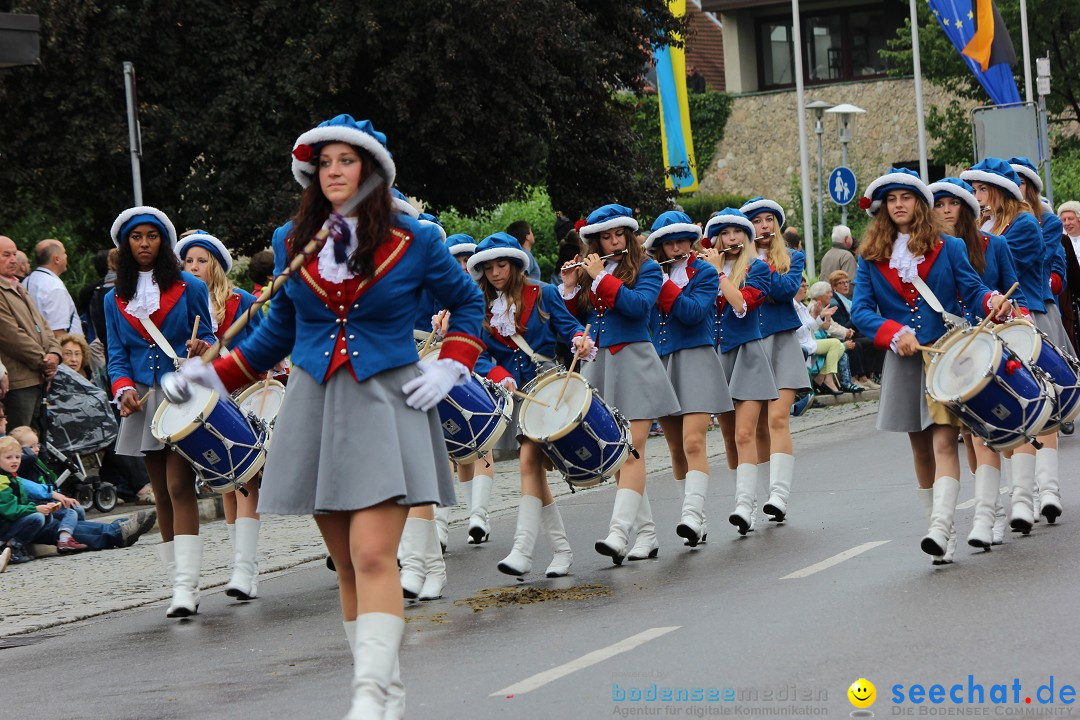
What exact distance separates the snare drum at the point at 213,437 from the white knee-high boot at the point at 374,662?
3330 millimetres

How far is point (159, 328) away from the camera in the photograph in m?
9.58

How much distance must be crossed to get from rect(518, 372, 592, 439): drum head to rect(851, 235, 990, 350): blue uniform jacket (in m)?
1.47

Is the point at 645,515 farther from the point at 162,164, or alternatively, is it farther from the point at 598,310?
the point at 162,164

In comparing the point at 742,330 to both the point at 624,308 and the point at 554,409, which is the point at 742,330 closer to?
the point at 624,308

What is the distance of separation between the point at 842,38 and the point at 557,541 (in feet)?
137

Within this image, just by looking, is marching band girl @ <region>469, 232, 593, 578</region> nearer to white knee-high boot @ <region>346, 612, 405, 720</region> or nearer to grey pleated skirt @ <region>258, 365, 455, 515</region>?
grey pleated skirt @ <region>258, 365, 455, 515</region>

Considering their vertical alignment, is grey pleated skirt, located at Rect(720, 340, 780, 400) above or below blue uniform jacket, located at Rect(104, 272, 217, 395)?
below

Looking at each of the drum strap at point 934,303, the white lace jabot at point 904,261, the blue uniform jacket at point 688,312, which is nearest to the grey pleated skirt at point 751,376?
the blue uniform jacket at point 688,312

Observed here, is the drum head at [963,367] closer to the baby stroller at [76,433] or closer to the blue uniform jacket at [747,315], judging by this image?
the blue uniform jacket at [747,315]

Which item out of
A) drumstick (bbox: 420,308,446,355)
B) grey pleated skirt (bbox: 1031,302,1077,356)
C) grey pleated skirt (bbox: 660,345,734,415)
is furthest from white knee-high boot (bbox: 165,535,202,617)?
grey pleated skirt (bbox: 1031,302,1077,356)

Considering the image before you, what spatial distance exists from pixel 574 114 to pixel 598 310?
17.8 m

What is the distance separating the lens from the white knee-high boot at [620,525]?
390 inches

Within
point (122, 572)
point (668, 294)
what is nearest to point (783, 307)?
point (668, 294)

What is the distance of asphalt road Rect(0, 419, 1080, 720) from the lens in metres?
6.39
